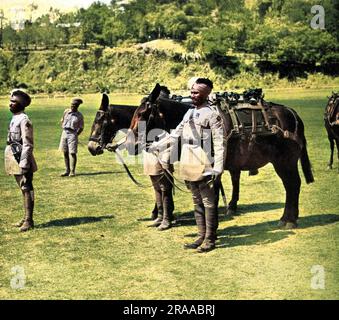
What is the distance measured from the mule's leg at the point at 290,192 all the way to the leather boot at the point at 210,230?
1.81 meters

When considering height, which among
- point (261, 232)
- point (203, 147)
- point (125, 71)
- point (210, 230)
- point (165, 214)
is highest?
point (203, 147)

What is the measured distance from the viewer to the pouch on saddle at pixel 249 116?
885 cm

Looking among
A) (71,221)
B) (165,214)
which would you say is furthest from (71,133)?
(165,214)

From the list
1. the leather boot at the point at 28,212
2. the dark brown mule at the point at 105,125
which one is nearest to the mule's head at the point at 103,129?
the dark brown mule at the point at 105,125

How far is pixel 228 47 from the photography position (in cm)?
3550

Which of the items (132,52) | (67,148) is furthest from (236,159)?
(132,52)

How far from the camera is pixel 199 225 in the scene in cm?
804

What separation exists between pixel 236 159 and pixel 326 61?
517 inches

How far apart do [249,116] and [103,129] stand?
230 cm

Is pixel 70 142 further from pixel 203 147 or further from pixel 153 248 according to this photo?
pixel 203 147

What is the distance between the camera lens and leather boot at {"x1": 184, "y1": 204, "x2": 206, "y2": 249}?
313 inches

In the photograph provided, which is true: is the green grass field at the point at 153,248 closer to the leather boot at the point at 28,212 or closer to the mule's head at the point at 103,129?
the leather boot at the point at 28,212

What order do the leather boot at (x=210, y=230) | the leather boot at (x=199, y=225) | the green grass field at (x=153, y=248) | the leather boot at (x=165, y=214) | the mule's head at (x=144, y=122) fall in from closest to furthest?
the green grass field at (x=153, y=248)
the leather boot at (x=210, y=230)
the leather boot at (x=199, y=225)
the mule's head at (x=144, y=122)
the leather boot at (x=165, y=214)
